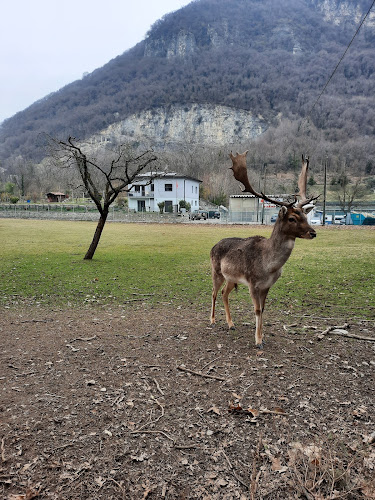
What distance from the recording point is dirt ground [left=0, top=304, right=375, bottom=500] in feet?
9.27

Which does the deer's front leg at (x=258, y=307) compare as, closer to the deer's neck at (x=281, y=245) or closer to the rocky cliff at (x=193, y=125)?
the deer's neck at (x=281, y=245)

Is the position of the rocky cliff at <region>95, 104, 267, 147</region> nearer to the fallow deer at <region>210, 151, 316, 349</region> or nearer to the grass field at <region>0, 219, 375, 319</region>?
the grass field at <region>0, 219, 375, 319</region>

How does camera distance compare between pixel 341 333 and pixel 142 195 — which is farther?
pixel 142 195

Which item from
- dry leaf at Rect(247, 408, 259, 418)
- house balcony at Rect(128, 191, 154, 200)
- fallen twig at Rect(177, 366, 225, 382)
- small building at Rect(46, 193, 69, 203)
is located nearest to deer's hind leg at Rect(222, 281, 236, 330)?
fallen twig at Rect(177, 366, 225, 382)

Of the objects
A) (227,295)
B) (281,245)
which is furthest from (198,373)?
(281,245)

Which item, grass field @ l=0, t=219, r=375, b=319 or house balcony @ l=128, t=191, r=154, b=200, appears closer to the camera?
grass field @ l=0, t=219, r=375, b=319

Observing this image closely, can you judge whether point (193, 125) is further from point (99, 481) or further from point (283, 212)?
point (99, 481)

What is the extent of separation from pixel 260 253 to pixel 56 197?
91063 millimetres

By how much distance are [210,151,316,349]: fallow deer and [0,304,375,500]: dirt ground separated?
0.93 m

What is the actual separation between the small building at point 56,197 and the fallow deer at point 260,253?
8636cm

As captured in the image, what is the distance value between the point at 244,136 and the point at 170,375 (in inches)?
6565

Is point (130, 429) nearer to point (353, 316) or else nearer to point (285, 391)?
point (285, 391)

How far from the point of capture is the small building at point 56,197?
85.6 metres

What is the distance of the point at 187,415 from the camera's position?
3750 millimetres
